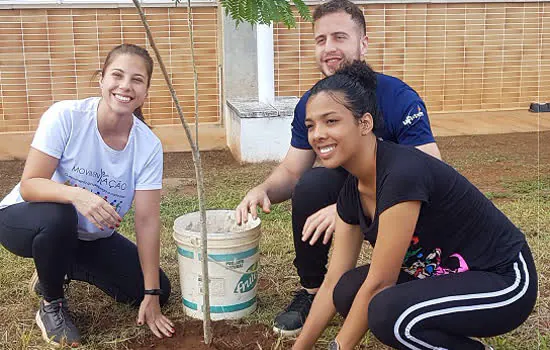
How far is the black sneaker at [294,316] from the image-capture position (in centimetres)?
292

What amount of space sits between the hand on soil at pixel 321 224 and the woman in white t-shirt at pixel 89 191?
0.64 m

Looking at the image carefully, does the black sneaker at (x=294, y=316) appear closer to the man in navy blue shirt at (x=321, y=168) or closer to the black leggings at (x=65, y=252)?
the man in navy blue shirt at (x=321, y=168)

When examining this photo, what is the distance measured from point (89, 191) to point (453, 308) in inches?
52.9

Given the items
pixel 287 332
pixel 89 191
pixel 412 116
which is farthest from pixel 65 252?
pixel 412 116

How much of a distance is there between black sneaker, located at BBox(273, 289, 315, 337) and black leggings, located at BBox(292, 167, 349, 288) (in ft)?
0.24

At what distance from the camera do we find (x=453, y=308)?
2.19 m

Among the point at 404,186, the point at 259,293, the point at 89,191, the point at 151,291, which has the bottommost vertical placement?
the point at 259,293

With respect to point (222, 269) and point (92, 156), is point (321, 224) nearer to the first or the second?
point (222, 269)

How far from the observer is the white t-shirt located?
284 cm

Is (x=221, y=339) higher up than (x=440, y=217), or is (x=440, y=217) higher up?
(x=440, y=217)

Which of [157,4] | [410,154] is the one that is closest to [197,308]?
[410,154]

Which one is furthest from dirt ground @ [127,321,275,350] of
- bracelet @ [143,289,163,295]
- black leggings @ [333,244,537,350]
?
black leggings @ [333,244,537,350]

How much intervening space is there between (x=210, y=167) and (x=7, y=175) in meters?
1.57

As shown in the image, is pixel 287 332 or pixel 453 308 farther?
pixel 287 332
